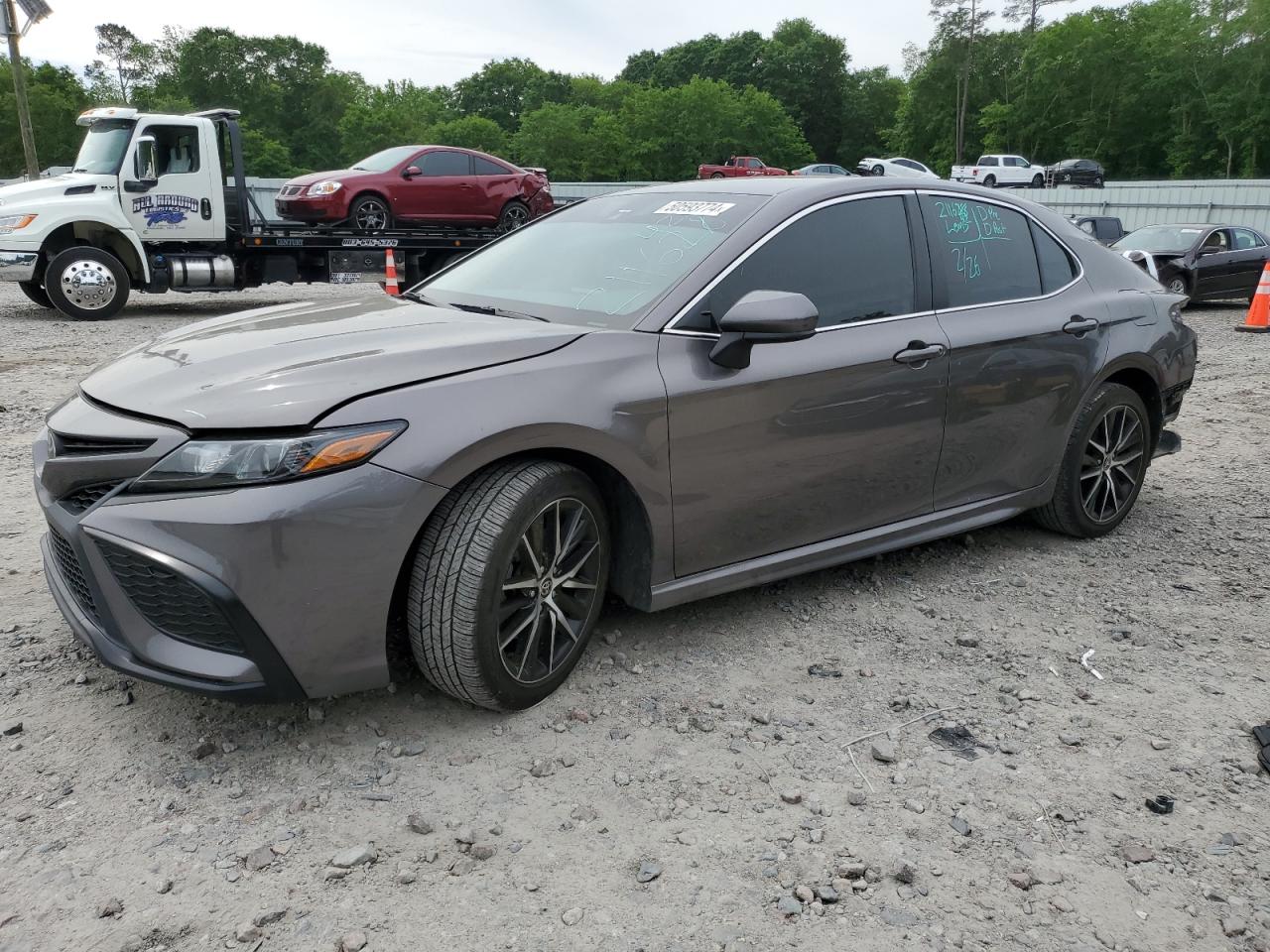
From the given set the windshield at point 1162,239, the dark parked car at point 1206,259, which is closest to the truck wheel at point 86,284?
the dark parked car at point 1206,259

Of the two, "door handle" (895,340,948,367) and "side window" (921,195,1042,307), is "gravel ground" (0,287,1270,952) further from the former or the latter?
"side window" (921,195,1042,307)

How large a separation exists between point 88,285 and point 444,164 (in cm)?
557

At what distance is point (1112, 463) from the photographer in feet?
15.6

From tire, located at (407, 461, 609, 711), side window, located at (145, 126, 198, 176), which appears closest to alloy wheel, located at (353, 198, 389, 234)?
side window, located at (145, 126, 198, 176)

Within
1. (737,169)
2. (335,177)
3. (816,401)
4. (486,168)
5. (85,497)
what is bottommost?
(85,497)

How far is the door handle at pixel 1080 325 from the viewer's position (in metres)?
4.32

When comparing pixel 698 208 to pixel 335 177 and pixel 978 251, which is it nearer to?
pixel 978 251

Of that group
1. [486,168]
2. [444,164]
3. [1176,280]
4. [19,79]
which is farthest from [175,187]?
[19,79]

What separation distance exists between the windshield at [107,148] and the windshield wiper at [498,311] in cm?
1082

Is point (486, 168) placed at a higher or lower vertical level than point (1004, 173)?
lower

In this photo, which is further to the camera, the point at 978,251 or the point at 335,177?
the point at 335,177

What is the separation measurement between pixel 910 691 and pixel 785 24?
110200mm

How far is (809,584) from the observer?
4.20 metres

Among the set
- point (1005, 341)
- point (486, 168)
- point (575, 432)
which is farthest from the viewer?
point (486, 168)
